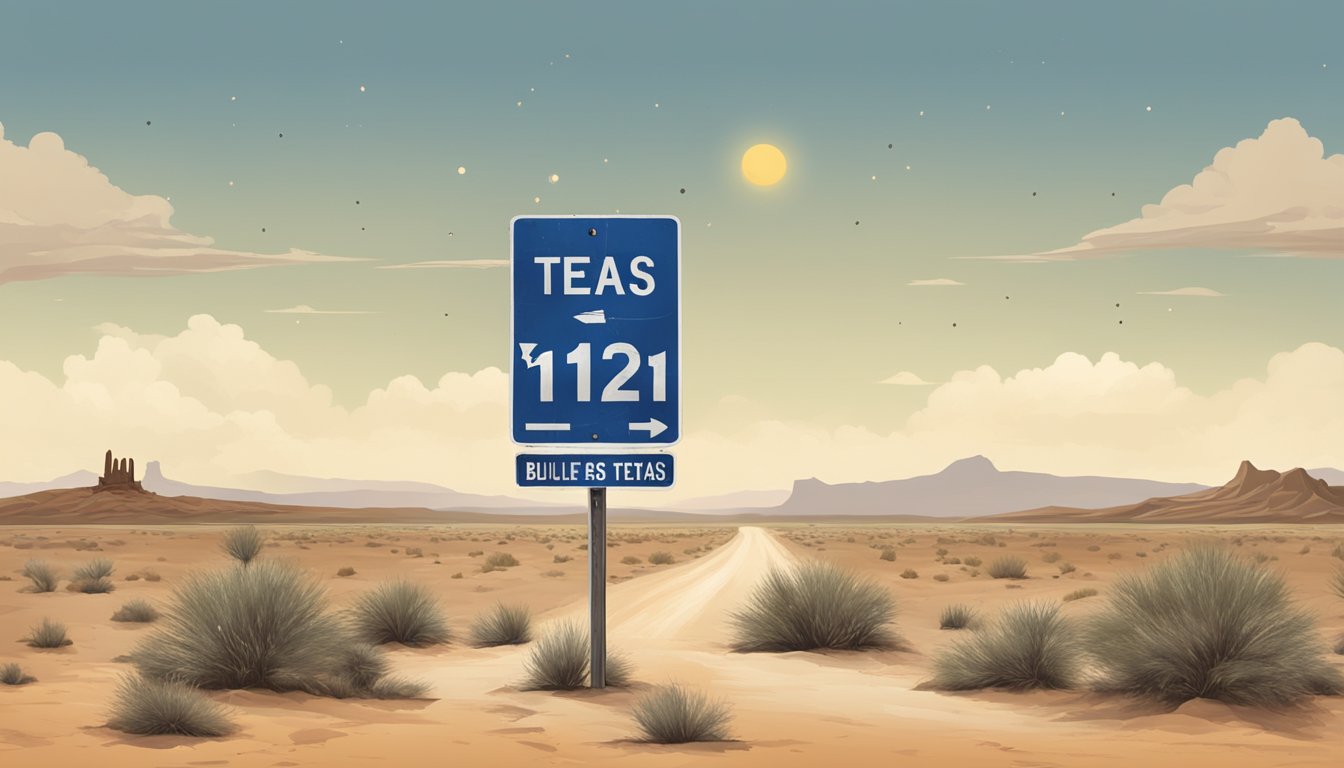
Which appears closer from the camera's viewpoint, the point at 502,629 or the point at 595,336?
the point at 595,336

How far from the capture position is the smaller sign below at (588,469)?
11742 millimetres

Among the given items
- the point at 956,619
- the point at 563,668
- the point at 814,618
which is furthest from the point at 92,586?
the point at 563,668

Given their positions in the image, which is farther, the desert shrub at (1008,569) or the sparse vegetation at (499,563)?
the sparse vegetation at (499,563)

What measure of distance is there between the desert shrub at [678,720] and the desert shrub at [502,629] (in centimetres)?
924

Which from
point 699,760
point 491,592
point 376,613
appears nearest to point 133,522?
point 491,592

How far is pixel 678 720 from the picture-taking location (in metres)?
10.6

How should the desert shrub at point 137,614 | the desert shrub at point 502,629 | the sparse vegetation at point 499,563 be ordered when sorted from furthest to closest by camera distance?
1. the sparse vegetation at point 499,563
2. the desert shrub at point 137,614
3. the desert shrub at point 502,629

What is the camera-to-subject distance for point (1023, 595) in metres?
31.2

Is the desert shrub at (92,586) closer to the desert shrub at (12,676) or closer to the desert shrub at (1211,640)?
the desert shrub at (12,676)

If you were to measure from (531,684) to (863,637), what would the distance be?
6.63 metres

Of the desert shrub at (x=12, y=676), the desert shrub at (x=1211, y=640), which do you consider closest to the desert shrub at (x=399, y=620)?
the desert shrub at (x=12, y=676)

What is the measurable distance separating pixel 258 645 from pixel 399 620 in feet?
21.9

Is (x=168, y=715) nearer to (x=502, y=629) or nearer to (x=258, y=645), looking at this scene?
(x=258, y=645)

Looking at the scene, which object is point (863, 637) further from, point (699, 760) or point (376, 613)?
point (699, 760)
